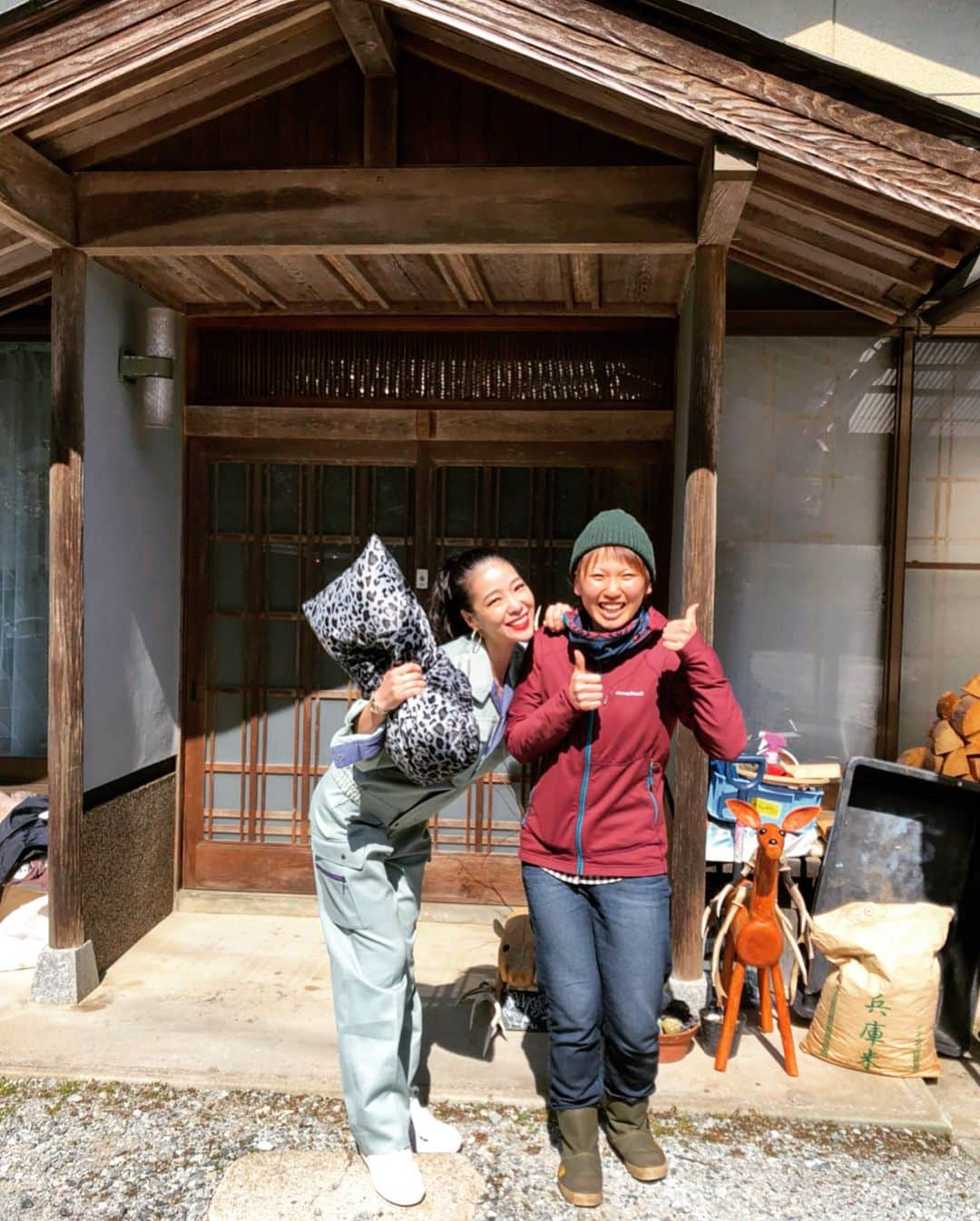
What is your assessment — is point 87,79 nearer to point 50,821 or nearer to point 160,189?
point 160,189

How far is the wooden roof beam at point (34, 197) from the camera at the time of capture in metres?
3.63

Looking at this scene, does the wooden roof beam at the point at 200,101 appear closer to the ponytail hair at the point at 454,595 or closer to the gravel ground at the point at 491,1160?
the ponytail hair at the point at 454,595

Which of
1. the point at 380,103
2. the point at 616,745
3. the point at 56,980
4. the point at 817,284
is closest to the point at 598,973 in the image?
the point at 616,745

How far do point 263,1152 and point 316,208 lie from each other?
3370 millimetres

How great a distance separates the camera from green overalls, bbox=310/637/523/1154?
9.43ft

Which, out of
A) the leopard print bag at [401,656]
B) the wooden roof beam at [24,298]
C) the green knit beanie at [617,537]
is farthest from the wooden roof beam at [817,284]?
the wooden roof beam at [24,298]

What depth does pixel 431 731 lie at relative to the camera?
8.61 ft

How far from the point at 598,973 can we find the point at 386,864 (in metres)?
0.72

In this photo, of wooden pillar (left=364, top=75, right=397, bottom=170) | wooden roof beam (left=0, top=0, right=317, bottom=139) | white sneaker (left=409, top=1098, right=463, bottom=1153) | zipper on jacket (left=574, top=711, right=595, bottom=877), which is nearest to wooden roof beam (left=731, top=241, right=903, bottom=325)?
wooden pillar (left=364, top=75, right=397, bottom=170)

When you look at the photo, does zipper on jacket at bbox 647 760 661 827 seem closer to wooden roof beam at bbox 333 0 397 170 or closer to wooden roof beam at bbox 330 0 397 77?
wooden roof beam at bbox 333 0 397 170

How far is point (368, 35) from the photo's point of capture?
3.73 metres

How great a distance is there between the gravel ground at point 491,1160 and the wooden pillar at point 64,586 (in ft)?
2.73

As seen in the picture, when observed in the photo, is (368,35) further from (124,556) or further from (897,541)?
(897,541)

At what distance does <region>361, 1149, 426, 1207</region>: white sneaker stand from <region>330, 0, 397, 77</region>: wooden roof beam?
373 cm
